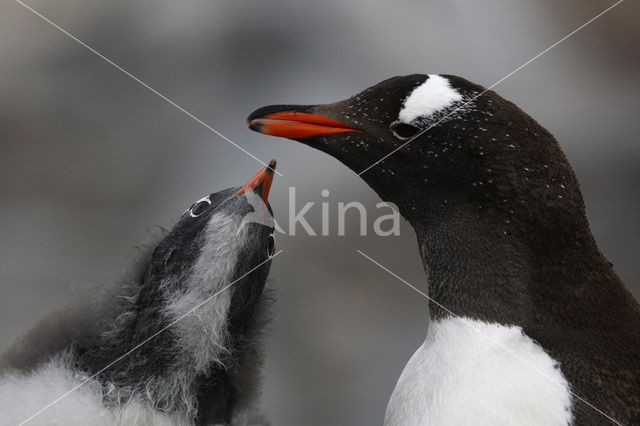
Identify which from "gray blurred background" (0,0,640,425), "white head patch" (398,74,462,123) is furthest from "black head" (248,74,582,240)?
"gray blurred background" (0,0,640,425)

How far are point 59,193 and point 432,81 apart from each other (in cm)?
144

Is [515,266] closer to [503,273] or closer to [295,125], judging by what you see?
[503,273]

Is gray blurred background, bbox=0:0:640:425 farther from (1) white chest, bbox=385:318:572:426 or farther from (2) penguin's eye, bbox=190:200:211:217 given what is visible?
(1) white chest, bbox=385:318:572:426

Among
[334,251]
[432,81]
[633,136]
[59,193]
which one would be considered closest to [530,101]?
[633,136]

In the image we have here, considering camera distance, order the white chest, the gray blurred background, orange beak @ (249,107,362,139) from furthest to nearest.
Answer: the gray blurred background, orange beak @ (249,107,362,139), the white chest

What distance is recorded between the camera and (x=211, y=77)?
2229mm

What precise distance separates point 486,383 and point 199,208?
0.50 m

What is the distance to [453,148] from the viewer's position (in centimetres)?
99

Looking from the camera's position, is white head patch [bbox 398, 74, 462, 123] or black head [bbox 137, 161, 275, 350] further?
black head [bbox 137, 161, 275, 350]

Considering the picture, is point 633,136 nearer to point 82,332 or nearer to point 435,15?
point 435,15

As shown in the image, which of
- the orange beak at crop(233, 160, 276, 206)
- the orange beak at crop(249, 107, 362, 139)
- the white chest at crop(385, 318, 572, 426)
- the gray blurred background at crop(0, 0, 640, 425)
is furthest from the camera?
the gray blurred background at crop(0, 0, 640, 425)

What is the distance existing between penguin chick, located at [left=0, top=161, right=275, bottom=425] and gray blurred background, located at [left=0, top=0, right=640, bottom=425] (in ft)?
2.41

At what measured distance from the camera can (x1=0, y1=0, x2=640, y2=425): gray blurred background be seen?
80.4 inches

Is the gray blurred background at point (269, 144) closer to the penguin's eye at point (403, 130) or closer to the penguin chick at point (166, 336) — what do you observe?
the penguin chick at point (166, 336)
